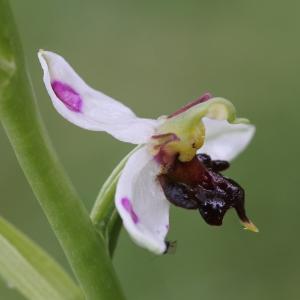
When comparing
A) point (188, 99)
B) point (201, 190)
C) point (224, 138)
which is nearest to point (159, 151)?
point (201, 190)

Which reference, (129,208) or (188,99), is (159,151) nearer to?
(129,208)

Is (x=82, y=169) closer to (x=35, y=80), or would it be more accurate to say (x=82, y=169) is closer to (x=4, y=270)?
(x=35, y=80)

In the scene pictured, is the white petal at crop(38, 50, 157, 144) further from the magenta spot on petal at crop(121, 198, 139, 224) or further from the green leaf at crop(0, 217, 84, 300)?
the green leaf at crop(0, 217, 84, 300)

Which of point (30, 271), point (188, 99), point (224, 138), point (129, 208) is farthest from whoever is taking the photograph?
point (188, 99)

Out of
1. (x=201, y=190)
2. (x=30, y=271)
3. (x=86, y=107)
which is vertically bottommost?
(x=30, y=271)

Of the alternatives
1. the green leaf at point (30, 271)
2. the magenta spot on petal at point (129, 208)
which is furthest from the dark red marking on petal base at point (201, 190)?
the green leaf at point (30, 271)

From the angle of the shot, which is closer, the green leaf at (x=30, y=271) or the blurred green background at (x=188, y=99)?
the green leaf at (x=30, y=271)

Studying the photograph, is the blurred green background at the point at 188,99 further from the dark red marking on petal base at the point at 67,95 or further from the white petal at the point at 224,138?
the dark red marking on petal base at the point at 67,95
